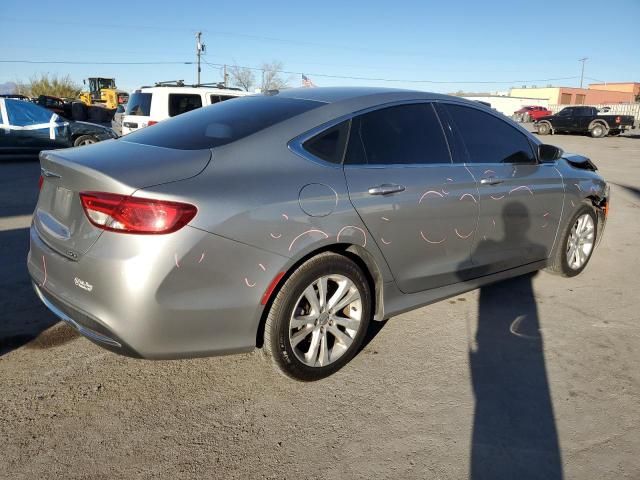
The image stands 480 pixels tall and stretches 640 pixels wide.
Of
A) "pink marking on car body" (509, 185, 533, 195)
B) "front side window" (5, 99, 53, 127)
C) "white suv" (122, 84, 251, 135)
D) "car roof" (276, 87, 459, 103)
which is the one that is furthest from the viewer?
"front side window" (5, 99, 53, 127)

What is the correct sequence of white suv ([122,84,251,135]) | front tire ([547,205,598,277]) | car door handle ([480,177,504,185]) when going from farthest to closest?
1. white suv ([122,84,251,135])
2. front tire ([547,205,598,277])
3. car door handle ([480,177,504,185])

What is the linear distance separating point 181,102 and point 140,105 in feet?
2.88

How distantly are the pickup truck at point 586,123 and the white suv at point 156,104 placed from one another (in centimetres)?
2532

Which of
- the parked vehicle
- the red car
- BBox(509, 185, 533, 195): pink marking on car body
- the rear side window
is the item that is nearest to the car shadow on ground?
the parked vehicle

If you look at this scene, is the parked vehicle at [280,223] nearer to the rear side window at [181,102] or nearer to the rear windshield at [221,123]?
the rear windshield at [221,123]

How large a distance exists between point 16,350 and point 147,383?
98 cm

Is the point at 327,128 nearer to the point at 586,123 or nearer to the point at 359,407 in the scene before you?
the point at 359,407

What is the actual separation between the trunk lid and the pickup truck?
3120 centimetres

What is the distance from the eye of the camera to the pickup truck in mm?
28086

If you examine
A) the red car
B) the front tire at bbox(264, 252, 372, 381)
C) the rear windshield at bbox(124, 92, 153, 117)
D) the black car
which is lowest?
the front tire at bbox(264, 252, 372, 381)

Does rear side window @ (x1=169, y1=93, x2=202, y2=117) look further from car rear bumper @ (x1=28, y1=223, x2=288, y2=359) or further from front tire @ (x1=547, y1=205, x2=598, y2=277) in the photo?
car rear bumper @ (x1=28, y1=223, x2=288, y2=359)

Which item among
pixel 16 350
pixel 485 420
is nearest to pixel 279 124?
pixel 485 420

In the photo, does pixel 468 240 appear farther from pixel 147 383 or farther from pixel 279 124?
pixel 147 383

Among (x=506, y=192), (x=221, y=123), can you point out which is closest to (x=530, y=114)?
(x=506, y=192)
